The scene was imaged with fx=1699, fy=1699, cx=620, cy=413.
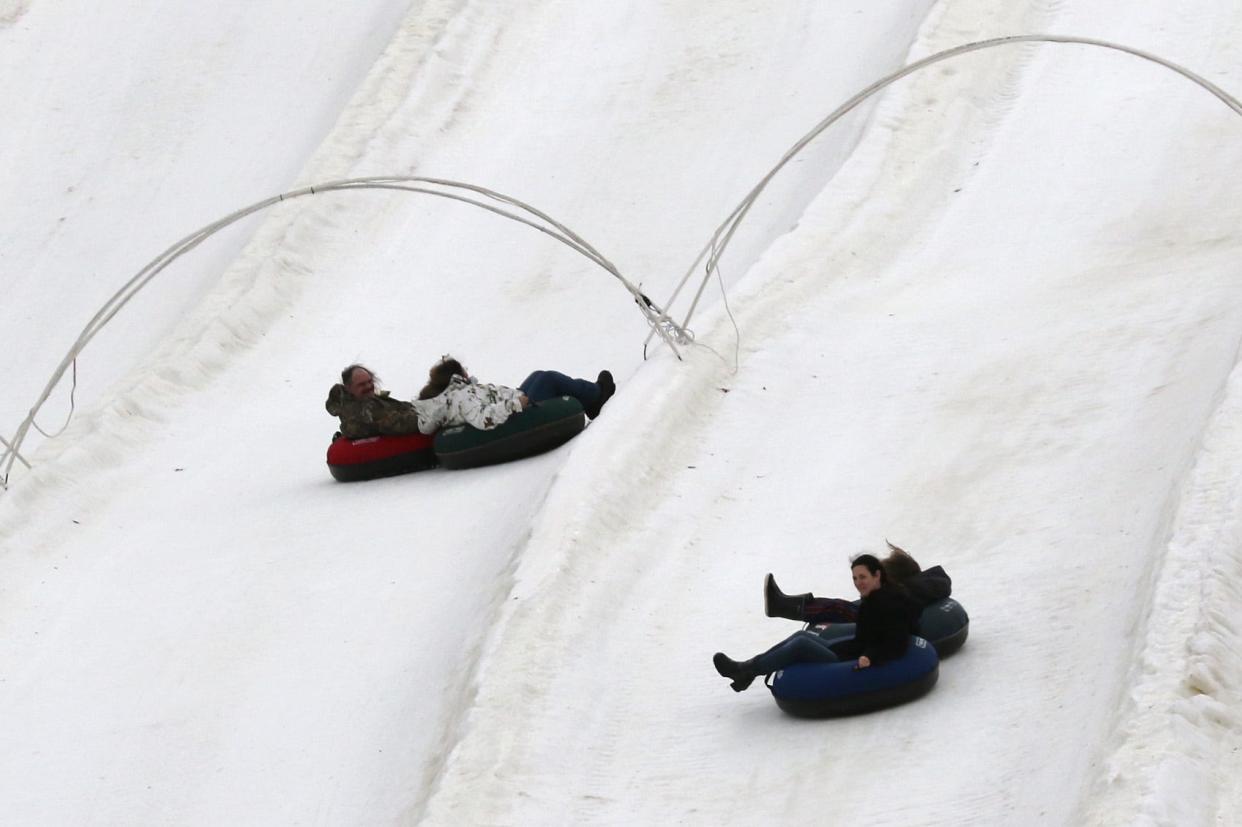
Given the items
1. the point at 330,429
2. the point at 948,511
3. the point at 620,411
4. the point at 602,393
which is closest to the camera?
the point at 948,511

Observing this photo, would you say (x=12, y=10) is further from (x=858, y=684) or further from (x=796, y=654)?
(x=858, y=684)

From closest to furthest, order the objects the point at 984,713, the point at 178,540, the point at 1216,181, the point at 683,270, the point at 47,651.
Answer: the point at 984,713
the point at 47,651
the point at 178,540
the point at 1216,181
the point at 683,270

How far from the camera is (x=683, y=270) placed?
41.8ft

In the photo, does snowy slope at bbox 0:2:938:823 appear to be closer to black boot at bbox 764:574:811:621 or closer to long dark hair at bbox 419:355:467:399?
long dark hair at bbox 419:355:467:399

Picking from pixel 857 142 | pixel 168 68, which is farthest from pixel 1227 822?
pixel 168 68

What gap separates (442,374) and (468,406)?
0.33 m

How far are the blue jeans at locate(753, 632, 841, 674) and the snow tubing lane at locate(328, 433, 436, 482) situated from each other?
3.91m

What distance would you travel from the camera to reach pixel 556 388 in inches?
383

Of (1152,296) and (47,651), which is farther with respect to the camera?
(1152,296)

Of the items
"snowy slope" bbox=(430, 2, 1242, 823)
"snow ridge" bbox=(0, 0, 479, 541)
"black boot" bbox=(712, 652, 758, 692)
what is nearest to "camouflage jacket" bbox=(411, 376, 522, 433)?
"snowy slope" bbox=(430, 2, 1242, 823)

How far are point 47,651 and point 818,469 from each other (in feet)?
12.7

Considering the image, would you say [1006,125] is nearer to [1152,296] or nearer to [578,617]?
[1152,296]

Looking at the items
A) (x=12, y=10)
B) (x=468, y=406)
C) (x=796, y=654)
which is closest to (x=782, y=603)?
(x=796, y=654)

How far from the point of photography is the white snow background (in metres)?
6.21
